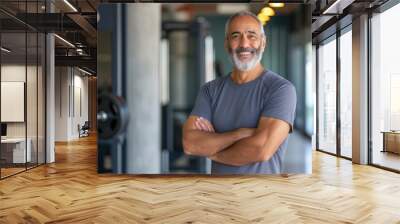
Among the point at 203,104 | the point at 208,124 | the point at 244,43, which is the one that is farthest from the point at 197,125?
the point at 244,43

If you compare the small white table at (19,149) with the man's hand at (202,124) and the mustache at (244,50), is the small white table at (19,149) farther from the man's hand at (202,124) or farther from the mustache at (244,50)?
the mustache at (244,50)

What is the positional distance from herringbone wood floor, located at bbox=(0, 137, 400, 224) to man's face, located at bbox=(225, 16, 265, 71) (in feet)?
5.52

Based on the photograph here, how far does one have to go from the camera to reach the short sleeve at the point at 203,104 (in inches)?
214

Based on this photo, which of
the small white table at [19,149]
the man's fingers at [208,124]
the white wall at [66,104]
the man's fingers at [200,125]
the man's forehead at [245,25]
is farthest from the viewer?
the white wall at [66,104]

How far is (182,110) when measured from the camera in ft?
18.8

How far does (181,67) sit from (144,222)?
2584 mm

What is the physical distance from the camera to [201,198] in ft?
15.6

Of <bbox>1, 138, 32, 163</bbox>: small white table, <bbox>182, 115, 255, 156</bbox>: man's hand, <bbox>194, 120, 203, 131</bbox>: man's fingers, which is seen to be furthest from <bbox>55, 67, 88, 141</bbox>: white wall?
<bbox>194, 120, 203, 131</bbox>: man's fingers

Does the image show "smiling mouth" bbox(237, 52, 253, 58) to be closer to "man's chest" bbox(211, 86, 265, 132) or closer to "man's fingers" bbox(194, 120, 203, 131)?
"man's chest" bbox(211, 86, 265, 132)

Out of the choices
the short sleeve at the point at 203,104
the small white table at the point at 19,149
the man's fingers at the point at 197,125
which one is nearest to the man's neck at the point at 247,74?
the short sleeve at the point at 203,104

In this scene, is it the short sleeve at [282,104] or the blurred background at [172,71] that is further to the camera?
the blurred background at [172,71]

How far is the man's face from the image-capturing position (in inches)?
217

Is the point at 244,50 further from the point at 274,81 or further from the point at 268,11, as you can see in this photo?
the point at 268,11

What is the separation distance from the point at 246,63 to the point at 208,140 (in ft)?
3.81
